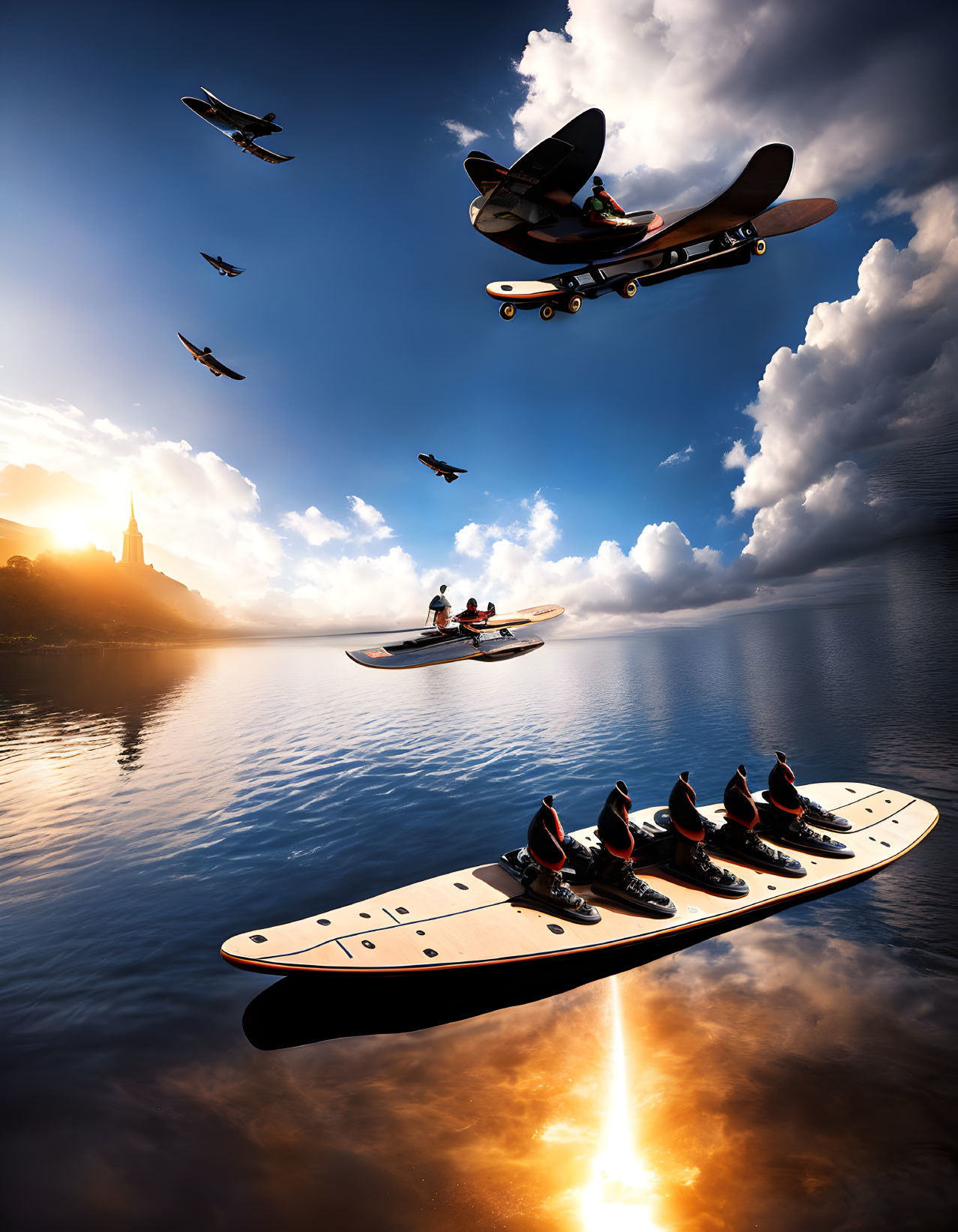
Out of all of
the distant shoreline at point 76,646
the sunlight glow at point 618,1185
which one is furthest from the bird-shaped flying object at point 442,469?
the distant shoreline at point 76,646

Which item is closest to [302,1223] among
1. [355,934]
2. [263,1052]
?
[263,1052]

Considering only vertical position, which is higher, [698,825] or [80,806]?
[698,825]

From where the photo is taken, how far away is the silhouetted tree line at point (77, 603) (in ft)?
398

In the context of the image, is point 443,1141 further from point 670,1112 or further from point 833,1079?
point 833,1079

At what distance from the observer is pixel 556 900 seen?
8102 millimetres

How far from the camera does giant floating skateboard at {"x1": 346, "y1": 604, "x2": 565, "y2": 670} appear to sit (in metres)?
13.7

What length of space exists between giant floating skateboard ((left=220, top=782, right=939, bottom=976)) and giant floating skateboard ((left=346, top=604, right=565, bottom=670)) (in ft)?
19.5

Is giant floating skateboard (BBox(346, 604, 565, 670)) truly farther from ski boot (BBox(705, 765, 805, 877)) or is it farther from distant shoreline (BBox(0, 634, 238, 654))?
distant shoreline (BBox(0, 634, 238, 654))

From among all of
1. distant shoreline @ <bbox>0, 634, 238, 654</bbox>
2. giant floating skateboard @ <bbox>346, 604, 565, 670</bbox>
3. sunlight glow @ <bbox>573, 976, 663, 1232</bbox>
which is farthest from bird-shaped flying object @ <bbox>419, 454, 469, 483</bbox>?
distant shoreline @ <bbox>0, 634, 238, 654</bbox>

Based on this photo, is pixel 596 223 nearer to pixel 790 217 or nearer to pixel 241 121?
pixel 790 217

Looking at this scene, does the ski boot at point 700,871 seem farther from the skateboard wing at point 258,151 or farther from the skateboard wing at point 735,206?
the skateboard wing at point 258,151

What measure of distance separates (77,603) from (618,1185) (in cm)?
18131

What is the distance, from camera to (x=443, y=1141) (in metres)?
5.27

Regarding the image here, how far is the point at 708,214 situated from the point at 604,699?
33.5 meters
